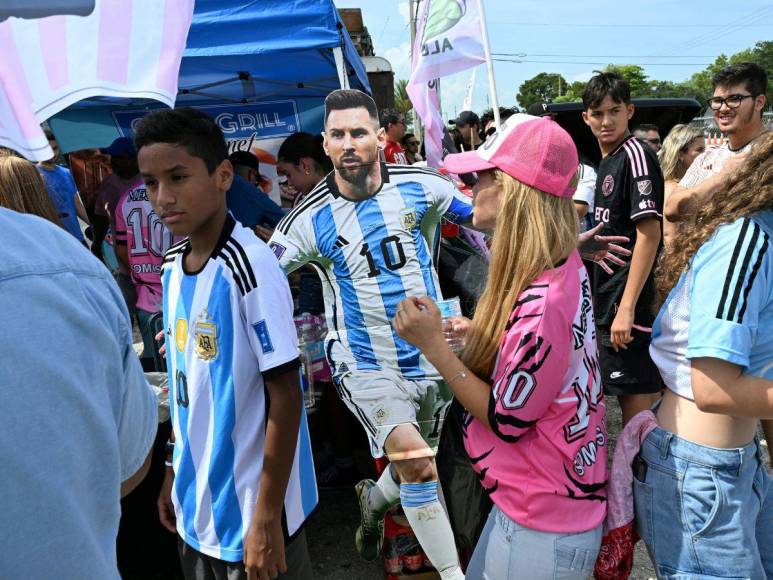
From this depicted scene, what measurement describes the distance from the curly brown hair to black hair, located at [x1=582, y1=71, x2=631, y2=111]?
2145mm

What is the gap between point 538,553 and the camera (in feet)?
5.16

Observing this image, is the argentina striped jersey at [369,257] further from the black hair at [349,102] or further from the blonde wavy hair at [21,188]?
the blonde wavy hair at [21,188]

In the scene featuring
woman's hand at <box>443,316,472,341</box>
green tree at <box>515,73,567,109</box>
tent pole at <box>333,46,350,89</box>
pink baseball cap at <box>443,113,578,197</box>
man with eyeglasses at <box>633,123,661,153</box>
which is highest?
green tree at <box>515,73,567,109</box>

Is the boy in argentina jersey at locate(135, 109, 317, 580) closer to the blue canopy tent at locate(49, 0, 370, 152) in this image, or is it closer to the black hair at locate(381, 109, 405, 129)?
the blue canopy tent at locate(49, 0, 370, 152)

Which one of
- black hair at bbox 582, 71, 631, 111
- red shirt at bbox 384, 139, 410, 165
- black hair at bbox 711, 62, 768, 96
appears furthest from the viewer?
red shirt at bbox 384, 139, 410, 165

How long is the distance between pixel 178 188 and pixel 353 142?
1.42 meters

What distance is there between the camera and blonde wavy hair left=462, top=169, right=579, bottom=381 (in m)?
1.61

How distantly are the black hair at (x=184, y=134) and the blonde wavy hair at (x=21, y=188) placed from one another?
4.24 feet

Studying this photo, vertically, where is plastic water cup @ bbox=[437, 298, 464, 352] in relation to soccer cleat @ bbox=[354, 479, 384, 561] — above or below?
above

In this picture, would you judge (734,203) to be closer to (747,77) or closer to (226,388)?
(226,388)

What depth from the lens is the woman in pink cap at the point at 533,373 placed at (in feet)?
5.03

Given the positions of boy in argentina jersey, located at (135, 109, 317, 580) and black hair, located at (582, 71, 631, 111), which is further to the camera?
black hair, located at (582, 71, 631, 111)

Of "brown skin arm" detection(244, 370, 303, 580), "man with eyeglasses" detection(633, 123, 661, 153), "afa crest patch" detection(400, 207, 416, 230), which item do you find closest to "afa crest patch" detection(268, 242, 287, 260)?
"afa crest patch" detection(400, 207, 416, 230)

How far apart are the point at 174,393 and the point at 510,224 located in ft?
3.79
